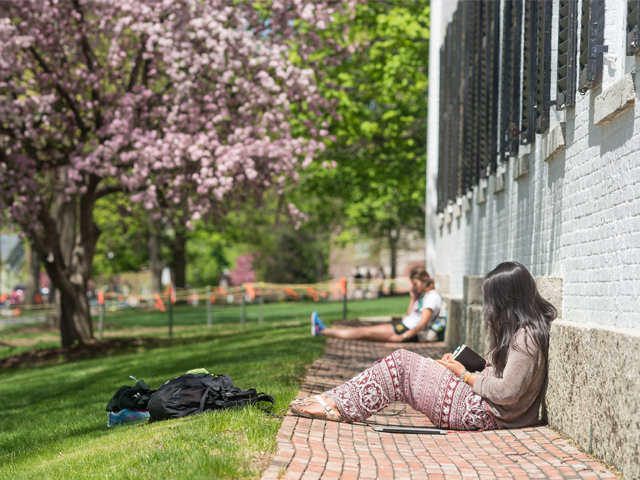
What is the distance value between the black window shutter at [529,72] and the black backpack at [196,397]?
366cm

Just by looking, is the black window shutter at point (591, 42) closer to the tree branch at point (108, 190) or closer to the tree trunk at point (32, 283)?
the tree branch at point (108, 190)

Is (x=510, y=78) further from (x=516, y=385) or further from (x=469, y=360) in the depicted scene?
(x=516, y=385)

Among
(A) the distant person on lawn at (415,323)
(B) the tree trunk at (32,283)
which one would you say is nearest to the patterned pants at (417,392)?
(A) the distant person on lawn at (415,323)

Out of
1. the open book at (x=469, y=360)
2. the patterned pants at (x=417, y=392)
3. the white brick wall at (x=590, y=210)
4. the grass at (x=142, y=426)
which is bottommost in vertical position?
the grass at (x=142, y=426)

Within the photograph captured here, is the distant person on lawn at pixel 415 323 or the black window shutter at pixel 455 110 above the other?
the black window shutter at pixel 455 110

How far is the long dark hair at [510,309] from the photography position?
17.7ft

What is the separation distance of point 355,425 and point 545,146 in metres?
3.11

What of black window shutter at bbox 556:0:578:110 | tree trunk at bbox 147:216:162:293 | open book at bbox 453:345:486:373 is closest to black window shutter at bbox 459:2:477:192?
black window shutter at bbox 556:0:578:110

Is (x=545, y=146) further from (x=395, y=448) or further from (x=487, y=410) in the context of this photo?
(x=395, y=448)

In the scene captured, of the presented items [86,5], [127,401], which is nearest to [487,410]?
[127,401]

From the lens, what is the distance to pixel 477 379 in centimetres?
540

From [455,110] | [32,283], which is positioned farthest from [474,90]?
[32,283]

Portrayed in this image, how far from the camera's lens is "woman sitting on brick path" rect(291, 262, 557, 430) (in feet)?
17.6

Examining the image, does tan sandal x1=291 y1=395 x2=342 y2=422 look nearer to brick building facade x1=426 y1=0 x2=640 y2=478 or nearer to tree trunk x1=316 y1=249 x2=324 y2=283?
brick building facade x1=426 y1=0 x2=640 y2=478
